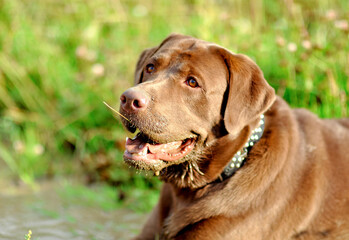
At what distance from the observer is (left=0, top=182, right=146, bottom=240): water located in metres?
3.92

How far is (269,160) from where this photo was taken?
10.1 ft

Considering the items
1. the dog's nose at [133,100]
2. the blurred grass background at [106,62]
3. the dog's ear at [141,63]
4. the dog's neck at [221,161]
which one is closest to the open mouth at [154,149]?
the dog's neck at [221,161]

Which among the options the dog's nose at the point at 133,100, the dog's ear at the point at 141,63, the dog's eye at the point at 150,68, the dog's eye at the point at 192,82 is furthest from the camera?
the dog's ear at the point at 141,63

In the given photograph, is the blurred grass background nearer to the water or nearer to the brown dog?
the water

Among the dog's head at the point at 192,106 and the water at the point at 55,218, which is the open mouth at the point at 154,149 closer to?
the dog's head at the point at 192,106

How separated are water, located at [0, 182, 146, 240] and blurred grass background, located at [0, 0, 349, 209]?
21cm

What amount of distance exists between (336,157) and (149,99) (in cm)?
129

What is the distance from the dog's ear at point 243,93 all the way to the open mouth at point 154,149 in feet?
1.03

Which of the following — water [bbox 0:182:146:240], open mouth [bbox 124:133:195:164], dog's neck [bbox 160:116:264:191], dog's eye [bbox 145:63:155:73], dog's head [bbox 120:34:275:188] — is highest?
dog's eye [bbox 145:63:155:73]

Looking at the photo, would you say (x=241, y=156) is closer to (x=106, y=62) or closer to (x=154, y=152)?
(x=154, y=152)

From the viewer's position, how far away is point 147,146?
304cm

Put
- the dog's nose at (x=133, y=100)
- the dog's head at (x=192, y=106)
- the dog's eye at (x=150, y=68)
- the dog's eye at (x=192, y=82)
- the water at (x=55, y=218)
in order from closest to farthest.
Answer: the dog's nose at (x=133, y=100) → the dog's head at (x=192, y=106) → the dog's eye at (x=192, y=82) → the dog's eye at (x=150, y=68) → the water at (x=55, y=218)

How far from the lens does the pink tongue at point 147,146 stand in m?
3.02

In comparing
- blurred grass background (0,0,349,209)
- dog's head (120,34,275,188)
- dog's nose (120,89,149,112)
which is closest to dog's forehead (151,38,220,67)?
dog's head (120,34,275,188)
